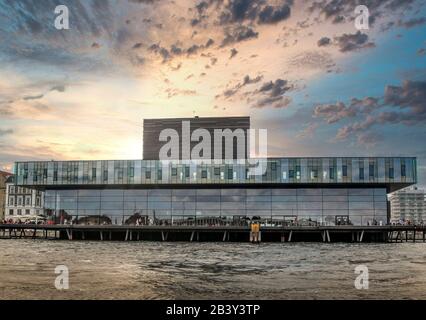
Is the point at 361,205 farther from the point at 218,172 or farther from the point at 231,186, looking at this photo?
the point at 218,172

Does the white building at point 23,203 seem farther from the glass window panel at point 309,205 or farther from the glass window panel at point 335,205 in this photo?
the glass window panel at point 335,205

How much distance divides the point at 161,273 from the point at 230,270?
4.84m

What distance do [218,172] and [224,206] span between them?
19.3ft

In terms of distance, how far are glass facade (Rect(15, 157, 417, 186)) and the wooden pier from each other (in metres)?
8.67

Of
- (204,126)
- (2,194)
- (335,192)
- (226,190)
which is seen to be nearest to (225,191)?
(226,190)

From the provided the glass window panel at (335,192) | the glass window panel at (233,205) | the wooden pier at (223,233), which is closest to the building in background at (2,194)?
the wooden pier at (223,233)

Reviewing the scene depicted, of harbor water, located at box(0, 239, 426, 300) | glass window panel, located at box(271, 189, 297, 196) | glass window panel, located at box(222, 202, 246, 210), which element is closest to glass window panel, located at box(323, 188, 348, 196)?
glass window panel, located at box(271, 189, 297, 196)

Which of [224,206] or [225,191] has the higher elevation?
[225,191]

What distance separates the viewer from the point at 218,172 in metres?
89.1

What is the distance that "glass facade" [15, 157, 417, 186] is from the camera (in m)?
85.8

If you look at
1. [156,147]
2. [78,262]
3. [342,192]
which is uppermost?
[156,147]
